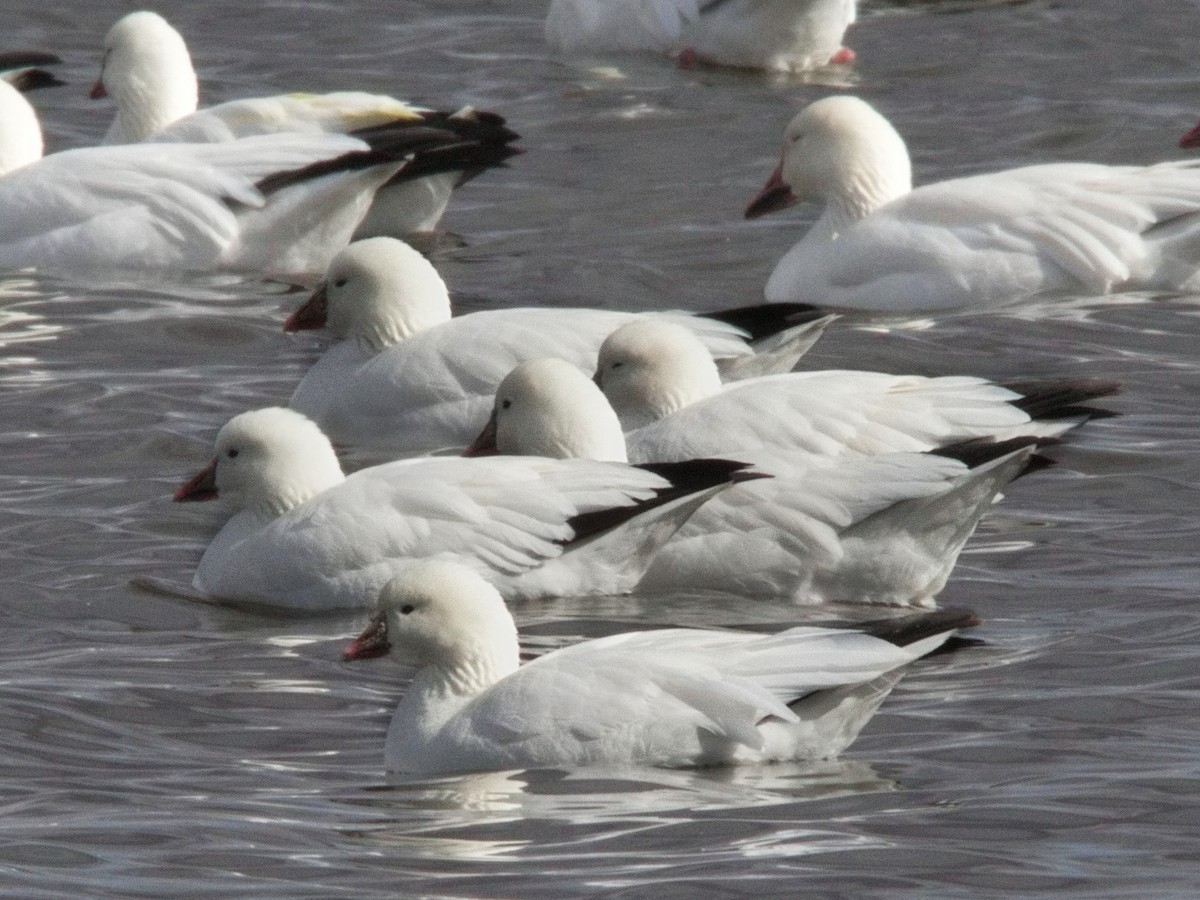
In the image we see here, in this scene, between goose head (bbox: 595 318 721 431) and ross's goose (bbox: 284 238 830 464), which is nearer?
goose head (bbox: 595 318 721 431)

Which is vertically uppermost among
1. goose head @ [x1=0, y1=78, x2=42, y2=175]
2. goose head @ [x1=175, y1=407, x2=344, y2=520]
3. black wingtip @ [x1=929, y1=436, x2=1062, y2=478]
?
goose head @ [x1=0, y1=78, x2=42, y2=175]

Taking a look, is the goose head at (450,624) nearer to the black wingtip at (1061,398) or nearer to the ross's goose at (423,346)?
the black wingtip at (1061,398)

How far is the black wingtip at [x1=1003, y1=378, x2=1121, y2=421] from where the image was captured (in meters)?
8.16

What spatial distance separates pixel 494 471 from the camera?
25.3 feet

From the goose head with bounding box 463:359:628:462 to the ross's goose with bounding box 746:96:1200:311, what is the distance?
3.13 m

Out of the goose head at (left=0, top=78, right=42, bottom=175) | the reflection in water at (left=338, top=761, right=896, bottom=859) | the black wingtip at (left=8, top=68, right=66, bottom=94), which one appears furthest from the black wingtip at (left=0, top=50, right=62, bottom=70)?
the reflection in water at (left=338, top=761, right=896, bottom=859)

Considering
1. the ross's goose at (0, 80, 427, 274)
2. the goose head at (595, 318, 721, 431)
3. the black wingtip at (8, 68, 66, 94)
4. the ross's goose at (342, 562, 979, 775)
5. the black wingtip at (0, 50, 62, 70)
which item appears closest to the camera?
the ross's goose at (342, 562, 979, 775)

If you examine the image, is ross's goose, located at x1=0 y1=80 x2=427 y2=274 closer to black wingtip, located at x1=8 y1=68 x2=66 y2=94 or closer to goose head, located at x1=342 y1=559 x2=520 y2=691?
black wingtip, located at x1=8 y1=68 x2=66 y2=94

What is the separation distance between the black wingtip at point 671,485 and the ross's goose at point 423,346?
1.51 meters

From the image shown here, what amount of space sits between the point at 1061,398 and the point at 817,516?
947 millimetres

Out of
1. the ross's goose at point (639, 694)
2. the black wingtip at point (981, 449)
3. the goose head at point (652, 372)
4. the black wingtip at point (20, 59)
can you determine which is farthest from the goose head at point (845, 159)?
the ross's goose at point (639, 694)

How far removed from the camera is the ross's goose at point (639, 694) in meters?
6.01

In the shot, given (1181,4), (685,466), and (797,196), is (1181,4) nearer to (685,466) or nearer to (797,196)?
(797,196)

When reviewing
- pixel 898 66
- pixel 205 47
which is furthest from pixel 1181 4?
pixel 205 47
